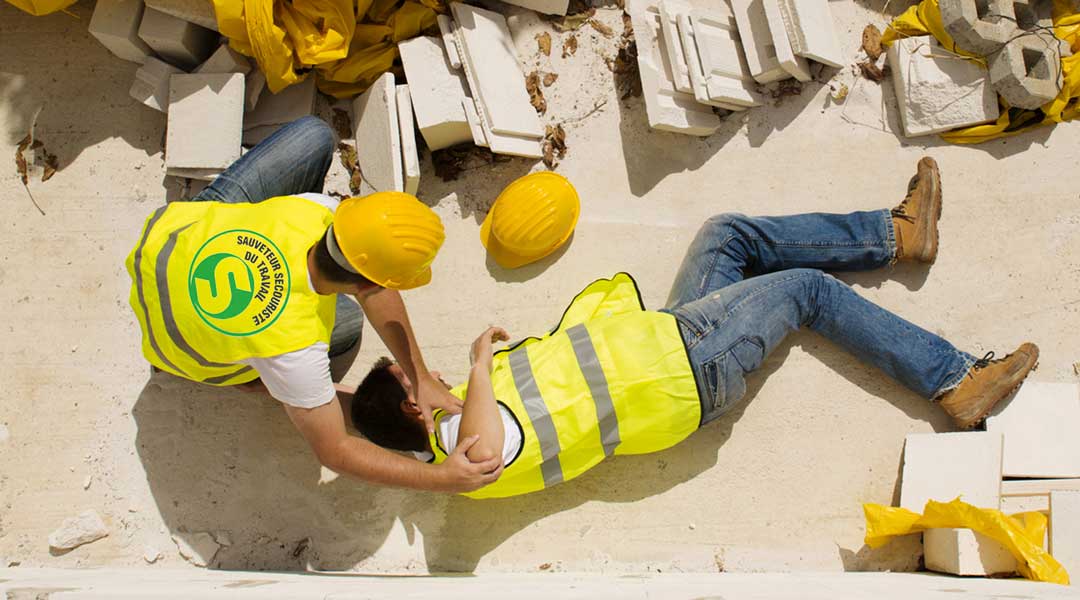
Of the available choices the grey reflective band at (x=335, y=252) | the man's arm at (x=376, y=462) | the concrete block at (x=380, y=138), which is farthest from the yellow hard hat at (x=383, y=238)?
the concrete block at (x=380, y=138)

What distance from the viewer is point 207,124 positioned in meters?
3.65

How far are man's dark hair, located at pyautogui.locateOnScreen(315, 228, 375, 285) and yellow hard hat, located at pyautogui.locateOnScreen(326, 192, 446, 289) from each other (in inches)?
0.6

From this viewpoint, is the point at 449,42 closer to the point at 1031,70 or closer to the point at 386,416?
the point at 386,416

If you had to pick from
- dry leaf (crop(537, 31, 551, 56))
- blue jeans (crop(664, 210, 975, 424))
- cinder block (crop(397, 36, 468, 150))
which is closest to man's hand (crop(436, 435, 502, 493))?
blue jeans (crop(664, 210, 975, 424))

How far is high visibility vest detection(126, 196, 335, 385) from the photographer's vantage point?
2.65 metres

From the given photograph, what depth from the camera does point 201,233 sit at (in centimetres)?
274

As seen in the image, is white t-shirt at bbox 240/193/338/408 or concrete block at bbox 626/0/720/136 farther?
concrete block at bbox 626/0/720/136

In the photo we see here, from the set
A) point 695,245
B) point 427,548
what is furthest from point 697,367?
point 427,548

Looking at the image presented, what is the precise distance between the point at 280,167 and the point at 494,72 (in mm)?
1000

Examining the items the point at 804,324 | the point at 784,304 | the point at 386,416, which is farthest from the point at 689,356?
the point at 386,416

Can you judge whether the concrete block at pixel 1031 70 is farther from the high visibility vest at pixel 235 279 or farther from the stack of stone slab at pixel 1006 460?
the high visibility vest at pixel 235 279

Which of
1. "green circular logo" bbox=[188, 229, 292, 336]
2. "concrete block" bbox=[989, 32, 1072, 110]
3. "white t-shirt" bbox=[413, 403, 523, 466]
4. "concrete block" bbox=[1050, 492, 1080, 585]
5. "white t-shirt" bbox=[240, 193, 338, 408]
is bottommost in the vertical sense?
"concrete block" bbox=[1050, 492, 1080, 585]

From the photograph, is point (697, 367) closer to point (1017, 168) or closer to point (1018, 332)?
point (1018, 332)

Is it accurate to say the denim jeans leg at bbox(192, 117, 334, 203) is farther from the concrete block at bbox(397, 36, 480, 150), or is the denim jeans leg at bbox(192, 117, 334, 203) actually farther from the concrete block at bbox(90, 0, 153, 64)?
the concrete block at bbox(90, 0, 153, 64)
